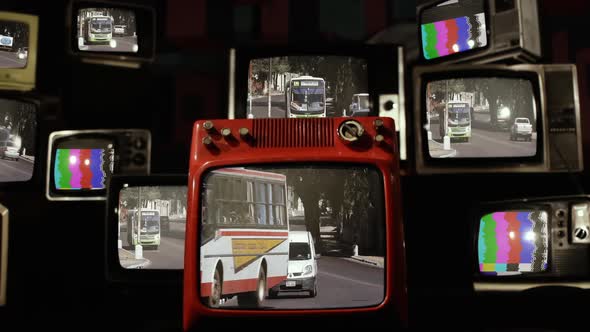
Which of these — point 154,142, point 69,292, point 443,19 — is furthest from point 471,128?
point 69,292

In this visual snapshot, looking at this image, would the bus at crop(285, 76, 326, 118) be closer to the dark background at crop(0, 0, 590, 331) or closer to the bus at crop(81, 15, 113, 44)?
the dark background at crop(0, 0, 590, 331)

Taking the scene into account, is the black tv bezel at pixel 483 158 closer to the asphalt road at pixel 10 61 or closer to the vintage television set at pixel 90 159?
the vintage television set at pixel 90 159

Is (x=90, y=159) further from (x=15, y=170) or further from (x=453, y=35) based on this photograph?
(x=453, y=35)

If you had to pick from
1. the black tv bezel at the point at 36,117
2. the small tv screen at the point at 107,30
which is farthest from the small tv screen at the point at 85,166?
the small tv screen at the point at 107,30

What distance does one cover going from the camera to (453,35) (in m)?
2.82

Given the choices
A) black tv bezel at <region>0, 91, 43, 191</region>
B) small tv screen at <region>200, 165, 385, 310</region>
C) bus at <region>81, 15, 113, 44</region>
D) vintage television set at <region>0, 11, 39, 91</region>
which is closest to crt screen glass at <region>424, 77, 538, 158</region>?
small tv screen at <region>200, 165, 385, 310</region>

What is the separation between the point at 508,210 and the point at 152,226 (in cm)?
149

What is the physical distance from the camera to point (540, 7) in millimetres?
2854

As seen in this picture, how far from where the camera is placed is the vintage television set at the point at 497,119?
2.46 m

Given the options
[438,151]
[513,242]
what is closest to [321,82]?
[438,151]

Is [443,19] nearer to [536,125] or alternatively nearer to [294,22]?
[536,125]

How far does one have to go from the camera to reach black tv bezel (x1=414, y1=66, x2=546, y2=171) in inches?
96.3

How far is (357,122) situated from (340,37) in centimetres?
277

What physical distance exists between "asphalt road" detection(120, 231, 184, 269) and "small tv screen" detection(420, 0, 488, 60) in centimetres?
151
